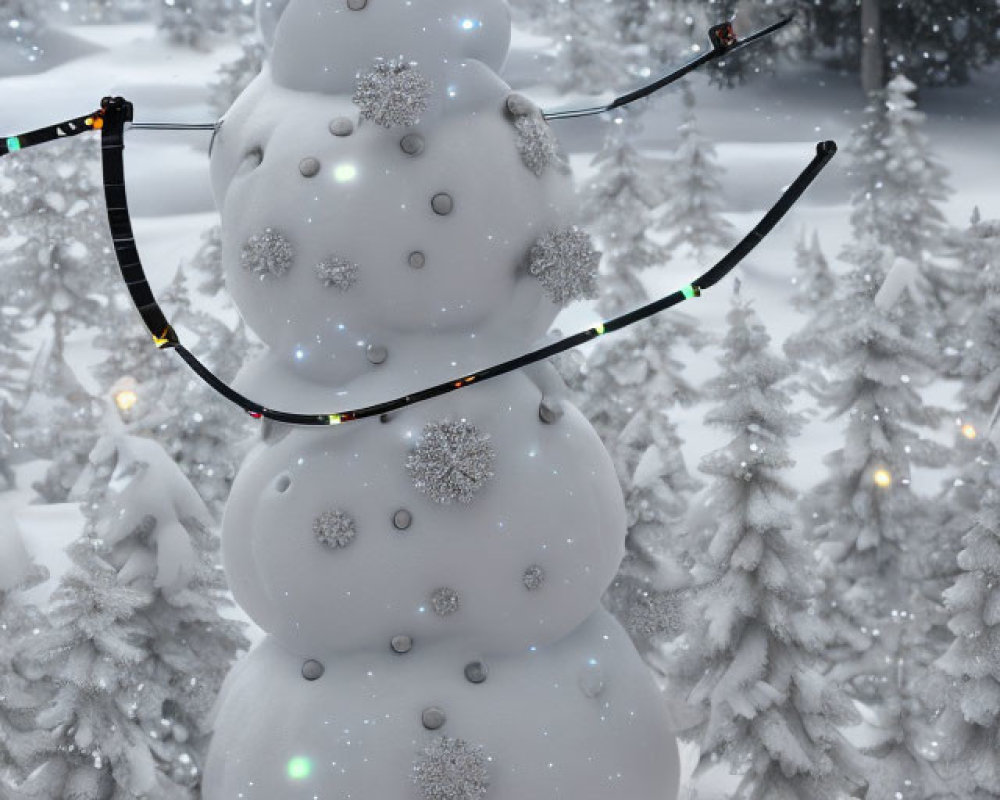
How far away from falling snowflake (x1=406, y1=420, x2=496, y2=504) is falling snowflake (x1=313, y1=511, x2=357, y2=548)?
10.9 inches

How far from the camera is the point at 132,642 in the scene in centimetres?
562

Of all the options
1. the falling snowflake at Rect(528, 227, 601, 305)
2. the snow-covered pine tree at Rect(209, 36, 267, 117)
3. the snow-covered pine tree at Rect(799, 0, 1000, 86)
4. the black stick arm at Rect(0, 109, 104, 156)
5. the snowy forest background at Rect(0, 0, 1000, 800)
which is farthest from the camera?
the snow-covered pine tree at Rect(799, 0, 1000, 86)

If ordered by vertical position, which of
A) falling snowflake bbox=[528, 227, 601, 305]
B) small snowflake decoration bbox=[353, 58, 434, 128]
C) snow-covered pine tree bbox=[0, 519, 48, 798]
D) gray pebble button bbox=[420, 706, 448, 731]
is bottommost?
snow-covered pine tree bbox=[0, 519, 48, 798]

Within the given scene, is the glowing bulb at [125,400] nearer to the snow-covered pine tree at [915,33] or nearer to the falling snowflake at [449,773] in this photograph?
the falling snowflake at [449,773]

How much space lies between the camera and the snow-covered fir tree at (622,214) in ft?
29.2

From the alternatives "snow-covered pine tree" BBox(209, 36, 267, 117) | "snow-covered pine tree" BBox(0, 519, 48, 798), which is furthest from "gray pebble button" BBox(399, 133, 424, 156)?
"snow-covered pine tree" BBox(209, 36, 267, 117)

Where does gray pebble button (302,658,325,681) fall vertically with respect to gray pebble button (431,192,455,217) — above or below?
below

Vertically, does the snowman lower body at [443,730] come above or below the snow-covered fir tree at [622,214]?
above

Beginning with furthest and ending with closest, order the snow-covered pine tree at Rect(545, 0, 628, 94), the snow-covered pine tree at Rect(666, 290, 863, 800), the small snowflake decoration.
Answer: the snow-covered pine tree at Rect(545, 0, 628, 94), the snow-covered pine tree at Rect(666, 290, 863, 800), the small snowflake decoration

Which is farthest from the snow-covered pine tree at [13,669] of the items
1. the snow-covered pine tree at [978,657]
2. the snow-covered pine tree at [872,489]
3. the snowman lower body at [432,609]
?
→ the snow-covered pine tree at [872,489]

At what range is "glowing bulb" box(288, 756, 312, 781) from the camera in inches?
167

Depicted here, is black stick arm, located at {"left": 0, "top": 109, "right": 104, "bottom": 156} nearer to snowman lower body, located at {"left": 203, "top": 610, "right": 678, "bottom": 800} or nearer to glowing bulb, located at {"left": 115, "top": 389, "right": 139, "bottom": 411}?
snowman lower body, located at {"left": 203, "top": 610, "right": 678, "bottom": 800}

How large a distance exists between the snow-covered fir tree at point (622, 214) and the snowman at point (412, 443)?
4564 mm

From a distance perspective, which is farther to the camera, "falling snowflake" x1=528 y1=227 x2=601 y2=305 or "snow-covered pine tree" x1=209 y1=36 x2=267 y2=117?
"snow-covered pine tree" x1=209 y1=36 x2=267 y2=117
